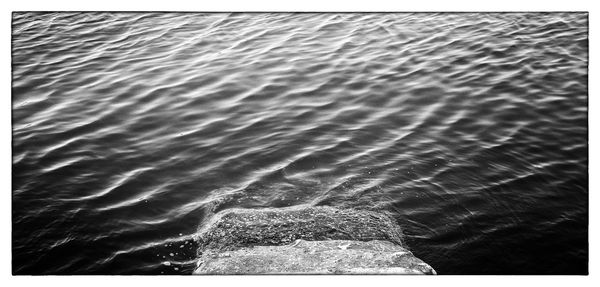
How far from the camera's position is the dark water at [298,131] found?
4098mm

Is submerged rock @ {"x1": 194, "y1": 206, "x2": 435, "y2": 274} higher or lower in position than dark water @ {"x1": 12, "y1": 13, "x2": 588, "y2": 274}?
lower

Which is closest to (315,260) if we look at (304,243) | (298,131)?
(304,243)

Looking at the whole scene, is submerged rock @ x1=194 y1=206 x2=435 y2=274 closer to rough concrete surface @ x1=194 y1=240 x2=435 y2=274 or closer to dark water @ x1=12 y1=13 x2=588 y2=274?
rough concrete surface @ x1=194 y1=240 x2=435 y2=274

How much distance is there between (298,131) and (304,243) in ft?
4.62

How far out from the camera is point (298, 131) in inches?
200

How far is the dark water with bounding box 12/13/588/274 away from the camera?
4098 millimetres

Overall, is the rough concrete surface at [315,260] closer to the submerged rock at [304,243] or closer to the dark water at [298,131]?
the submerged rock at [304,243]

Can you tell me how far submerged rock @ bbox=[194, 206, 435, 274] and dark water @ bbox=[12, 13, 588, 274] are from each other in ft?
0.40

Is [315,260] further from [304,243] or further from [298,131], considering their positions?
[298,131]

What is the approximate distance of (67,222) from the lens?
4.12 meters

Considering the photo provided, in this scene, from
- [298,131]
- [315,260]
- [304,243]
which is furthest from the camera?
[298,131]

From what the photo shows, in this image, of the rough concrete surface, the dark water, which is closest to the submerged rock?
the rough concrete surface

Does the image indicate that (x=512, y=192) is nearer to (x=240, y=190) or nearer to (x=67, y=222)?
(x=240, y=190)

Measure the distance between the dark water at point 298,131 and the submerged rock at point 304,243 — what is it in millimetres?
122
